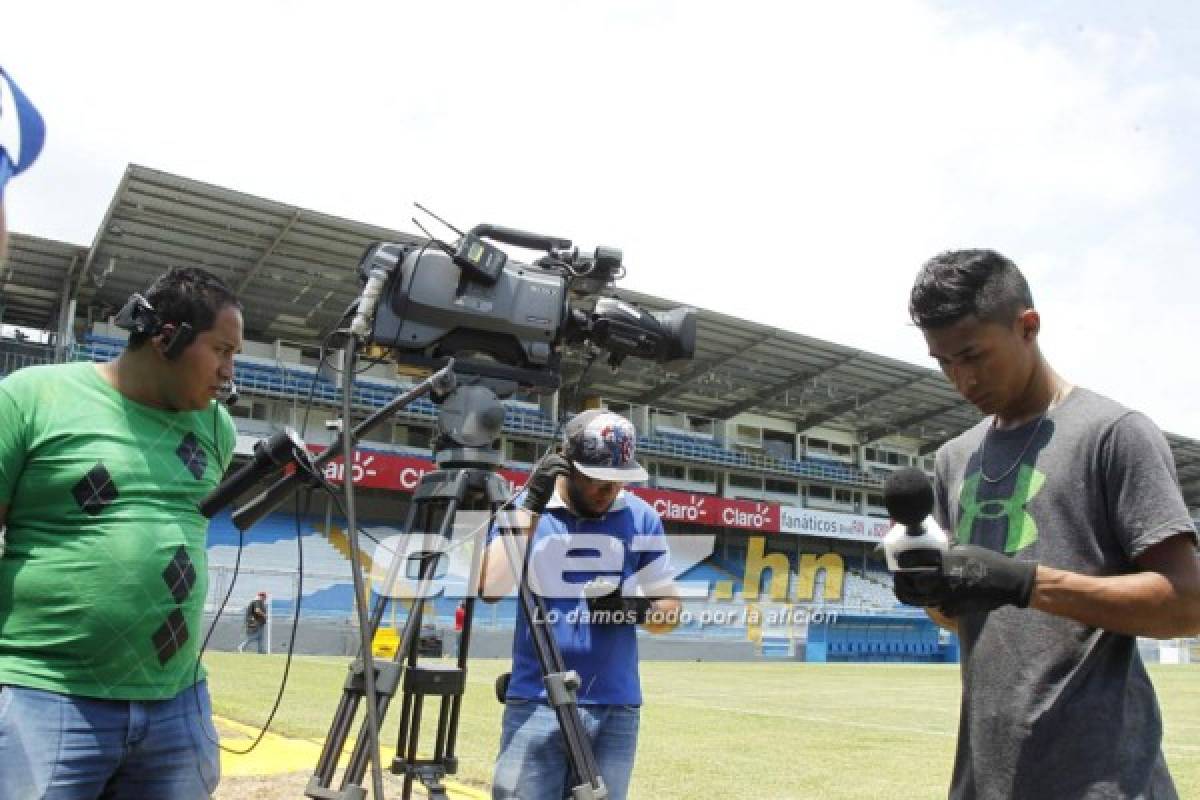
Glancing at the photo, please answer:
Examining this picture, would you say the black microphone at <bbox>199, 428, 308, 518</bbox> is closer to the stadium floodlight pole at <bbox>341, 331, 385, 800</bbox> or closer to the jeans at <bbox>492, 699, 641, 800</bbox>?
the stadium floodlight pole at <bbox>341, 331, 385, 800</bbox>

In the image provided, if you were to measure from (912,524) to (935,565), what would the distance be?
73 mm

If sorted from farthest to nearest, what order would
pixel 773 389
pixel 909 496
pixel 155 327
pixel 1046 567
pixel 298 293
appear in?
pixel 773 389
pixel 298 293
pixel 155 327
pixel 1046 567
pixel 909 496

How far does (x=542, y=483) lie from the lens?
9.41 feet

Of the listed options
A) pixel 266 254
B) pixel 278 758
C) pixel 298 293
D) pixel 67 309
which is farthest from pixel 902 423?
pixel 278 758

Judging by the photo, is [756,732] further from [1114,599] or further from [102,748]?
[1114,599]

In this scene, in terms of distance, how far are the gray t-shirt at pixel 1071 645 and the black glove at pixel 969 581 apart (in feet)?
0.67

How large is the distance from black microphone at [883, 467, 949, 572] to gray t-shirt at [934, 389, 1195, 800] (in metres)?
0.34

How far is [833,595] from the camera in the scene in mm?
38281

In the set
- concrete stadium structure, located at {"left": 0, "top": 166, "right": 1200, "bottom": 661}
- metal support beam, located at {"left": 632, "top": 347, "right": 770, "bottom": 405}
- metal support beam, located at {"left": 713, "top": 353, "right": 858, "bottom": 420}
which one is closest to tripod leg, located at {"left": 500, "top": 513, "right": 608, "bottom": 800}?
concrete stadium structure, located at {"left": 0, "top": 166, "right": 1200, "bottom": 661}

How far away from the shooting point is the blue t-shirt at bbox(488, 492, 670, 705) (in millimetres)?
2949

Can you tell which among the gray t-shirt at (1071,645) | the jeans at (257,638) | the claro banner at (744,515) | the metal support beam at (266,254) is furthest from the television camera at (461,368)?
the claro banner at (744,515)

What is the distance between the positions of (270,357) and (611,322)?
29667 millimetres

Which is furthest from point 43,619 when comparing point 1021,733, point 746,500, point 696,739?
point 746,500

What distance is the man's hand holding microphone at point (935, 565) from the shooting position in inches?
62.7
